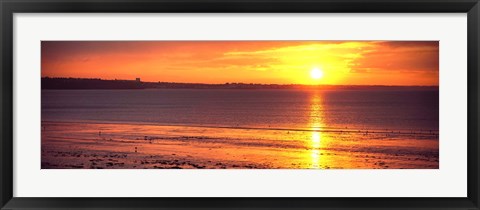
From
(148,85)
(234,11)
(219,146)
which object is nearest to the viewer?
(234,11)

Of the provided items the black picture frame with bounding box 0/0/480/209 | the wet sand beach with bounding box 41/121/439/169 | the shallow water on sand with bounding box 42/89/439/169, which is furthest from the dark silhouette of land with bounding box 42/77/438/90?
the black picture frame with bounding box 0/0/480/209

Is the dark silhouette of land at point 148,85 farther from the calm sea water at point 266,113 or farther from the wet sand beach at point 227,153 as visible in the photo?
the calm sea water at point 266,113

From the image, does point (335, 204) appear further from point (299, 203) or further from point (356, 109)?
point (356, 109)

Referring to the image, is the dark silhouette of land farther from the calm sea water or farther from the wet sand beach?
the calm sea water

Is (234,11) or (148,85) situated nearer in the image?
(234,11)

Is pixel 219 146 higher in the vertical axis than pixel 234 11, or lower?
lower

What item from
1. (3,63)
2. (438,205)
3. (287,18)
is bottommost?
(438,205)

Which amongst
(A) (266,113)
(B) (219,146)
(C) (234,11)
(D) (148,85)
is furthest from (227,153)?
(A) (266,113)

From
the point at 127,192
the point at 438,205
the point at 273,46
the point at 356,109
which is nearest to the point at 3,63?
the point at 127,192

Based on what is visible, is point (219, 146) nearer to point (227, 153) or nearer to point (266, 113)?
point (227, 153)
